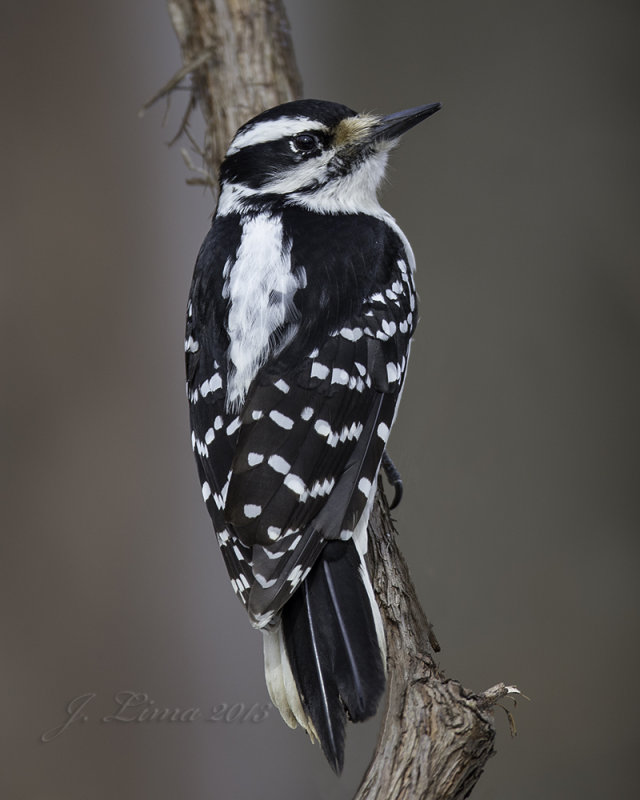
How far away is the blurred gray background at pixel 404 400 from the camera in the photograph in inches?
119

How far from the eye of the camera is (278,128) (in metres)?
2.31

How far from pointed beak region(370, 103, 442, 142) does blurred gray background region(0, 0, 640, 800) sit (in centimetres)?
50

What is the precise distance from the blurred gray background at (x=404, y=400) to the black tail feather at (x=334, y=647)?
3.38ft

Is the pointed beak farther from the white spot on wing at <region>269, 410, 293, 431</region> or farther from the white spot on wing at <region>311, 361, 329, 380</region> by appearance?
the white spot on wing at <region>269, 410, 293, 431</region>

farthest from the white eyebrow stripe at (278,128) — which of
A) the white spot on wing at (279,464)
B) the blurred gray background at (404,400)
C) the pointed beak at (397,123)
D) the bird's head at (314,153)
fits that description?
the white spot on wing at (279,464)

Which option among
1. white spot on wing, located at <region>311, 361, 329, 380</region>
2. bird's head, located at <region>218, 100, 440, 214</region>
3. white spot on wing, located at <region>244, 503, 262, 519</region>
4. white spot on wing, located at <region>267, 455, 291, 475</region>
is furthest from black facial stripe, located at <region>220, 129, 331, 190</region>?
white spot on wing, located at <region>244, 503, 262, 519</region>

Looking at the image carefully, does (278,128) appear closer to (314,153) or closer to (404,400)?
(314,153)

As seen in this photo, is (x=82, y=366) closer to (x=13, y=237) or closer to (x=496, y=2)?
(x=13, y=237)

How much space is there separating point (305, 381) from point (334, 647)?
61cm

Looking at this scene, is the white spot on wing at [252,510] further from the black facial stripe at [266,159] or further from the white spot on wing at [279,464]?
the black facial stripe at [266,159]
